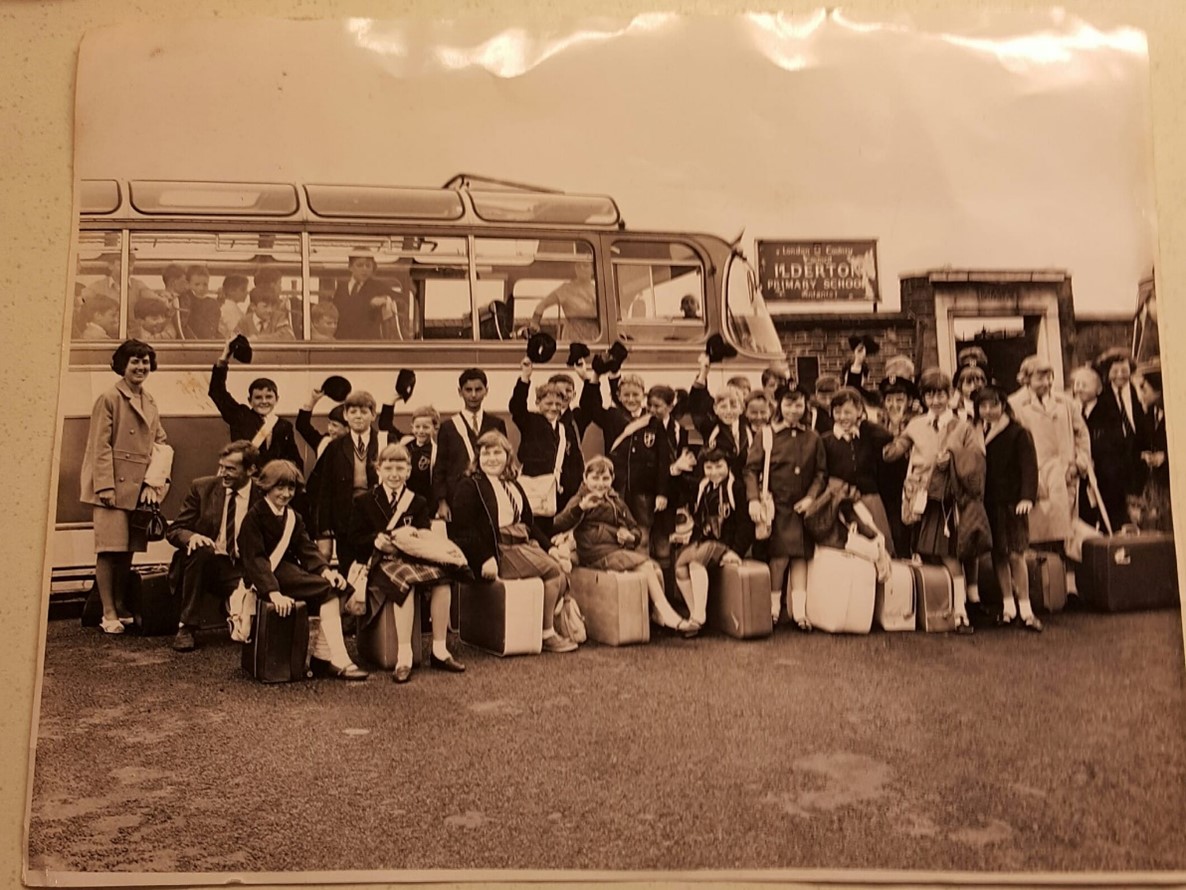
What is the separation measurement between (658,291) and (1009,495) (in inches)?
21.0

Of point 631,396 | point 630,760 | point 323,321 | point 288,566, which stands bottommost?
point 630,760

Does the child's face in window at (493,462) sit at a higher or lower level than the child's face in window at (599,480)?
higher

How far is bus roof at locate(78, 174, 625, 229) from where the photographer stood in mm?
1146

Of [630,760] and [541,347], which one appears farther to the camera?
[541,347]

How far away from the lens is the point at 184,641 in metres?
1.09

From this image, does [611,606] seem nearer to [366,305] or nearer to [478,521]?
[478,521]

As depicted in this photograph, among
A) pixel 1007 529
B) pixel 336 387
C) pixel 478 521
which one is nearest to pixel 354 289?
pixel 336 387

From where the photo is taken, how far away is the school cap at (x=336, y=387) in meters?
1.13

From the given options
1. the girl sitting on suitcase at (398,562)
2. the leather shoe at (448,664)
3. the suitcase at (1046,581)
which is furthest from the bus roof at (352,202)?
the suitcase at (1046,581)

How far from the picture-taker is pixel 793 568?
114 cm

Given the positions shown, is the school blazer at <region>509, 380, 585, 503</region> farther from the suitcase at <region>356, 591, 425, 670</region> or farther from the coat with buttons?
the coat with buttons

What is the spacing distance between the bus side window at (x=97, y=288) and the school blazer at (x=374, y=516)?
385 mm

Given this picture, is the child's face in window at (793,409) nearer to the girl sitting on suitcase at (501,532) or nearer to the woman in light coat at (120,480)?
the girl sitting on suitcase at (501,532)

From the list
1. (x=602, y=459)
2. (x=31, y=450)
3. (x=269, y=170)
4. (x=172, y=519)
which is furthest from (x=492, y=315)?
(x=31, y=450)
